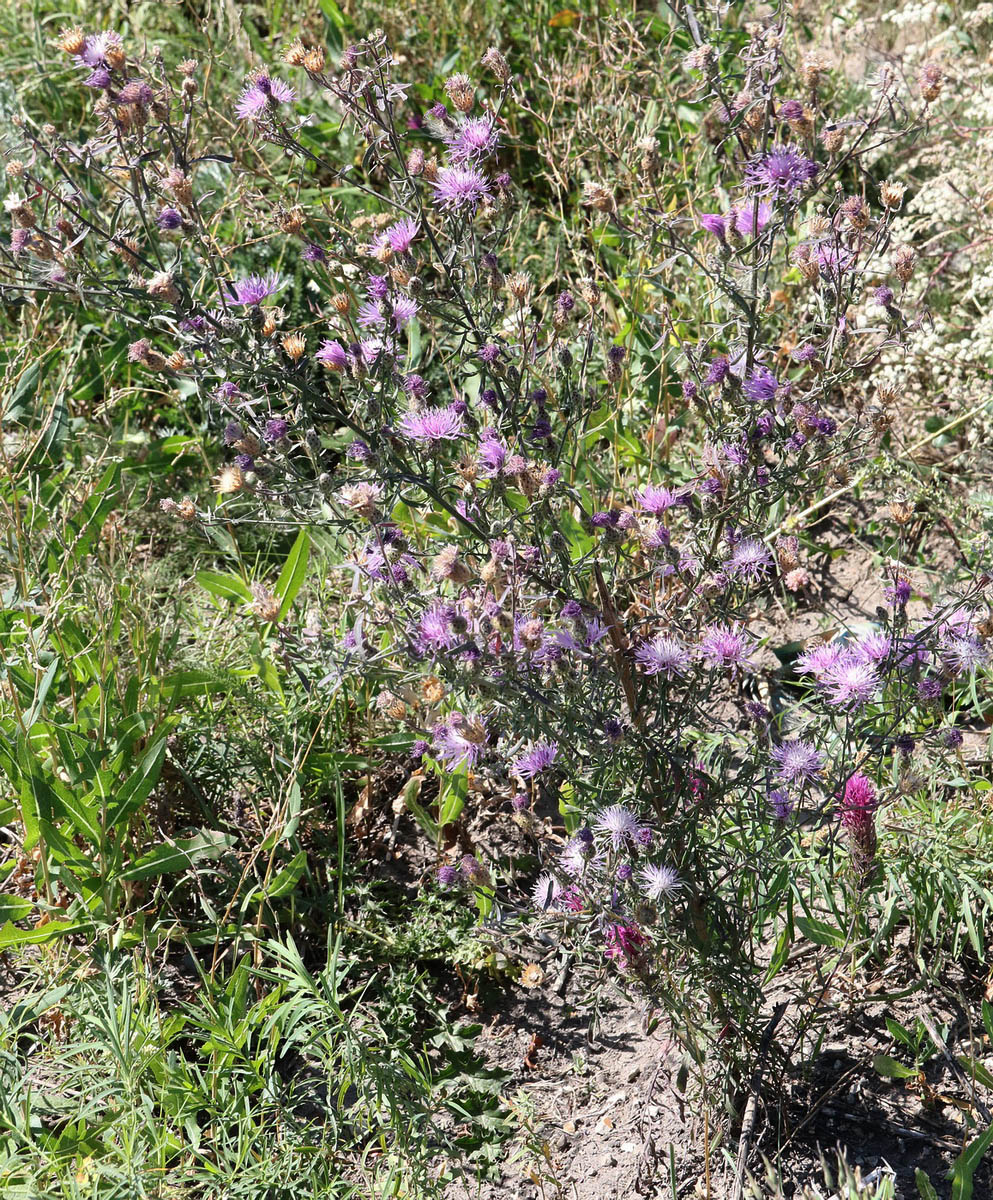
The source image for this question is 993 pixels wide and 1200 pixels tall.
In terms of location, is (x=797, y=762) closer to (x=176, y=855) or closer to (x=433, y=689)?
(x=433, y=689)

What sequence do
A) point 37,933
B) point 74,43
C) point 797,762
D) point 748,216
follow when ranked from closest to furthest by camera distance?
point 797,762 < point 748,216 < point 74,43 < point 37,933

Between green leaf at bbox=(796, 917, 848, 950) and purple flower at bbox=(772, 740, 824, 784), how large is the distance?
330mm

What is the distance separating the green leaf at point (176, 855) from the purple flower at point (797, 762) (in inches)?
45.7

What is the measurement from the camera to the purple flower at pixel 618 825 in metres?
Answer: 1.66

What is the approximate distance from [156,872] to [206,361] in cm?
101

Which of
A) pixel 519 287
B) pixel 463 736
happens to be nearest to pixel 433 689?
pixel 463 736

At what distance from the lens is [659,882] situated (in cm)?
165

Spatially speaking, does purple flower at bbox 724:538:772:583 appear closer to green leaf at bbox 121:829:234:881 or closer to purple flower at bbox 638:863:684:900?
purple flower at bbox 638:863:684:900

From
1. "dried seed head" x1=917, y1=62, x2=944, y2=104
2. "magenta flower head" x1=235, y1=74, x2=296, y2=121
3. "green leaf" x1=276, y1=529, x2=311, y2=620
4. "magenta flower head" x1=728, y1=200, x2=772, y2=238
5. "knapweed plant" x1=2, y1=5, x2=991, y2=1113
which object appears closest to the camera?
"knapweed plant" x1=2, y1=5, x2=991, y2=1113

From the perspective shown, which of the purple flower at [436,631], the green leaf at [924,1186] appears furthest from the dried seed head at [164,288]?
the green leaf at [924,1186]

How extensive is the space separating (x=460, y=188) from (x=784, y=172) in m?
0.47

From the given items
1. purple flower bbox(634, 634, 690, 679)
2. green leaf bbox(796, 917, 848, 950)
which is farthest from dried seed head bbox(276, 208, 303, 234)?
green leaf bbox(796, 917, 848, 950)

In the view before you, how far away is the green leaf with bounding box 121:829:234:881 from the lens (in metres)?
2.27

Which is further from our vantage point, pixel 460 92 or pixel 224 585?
pixel 224 585
